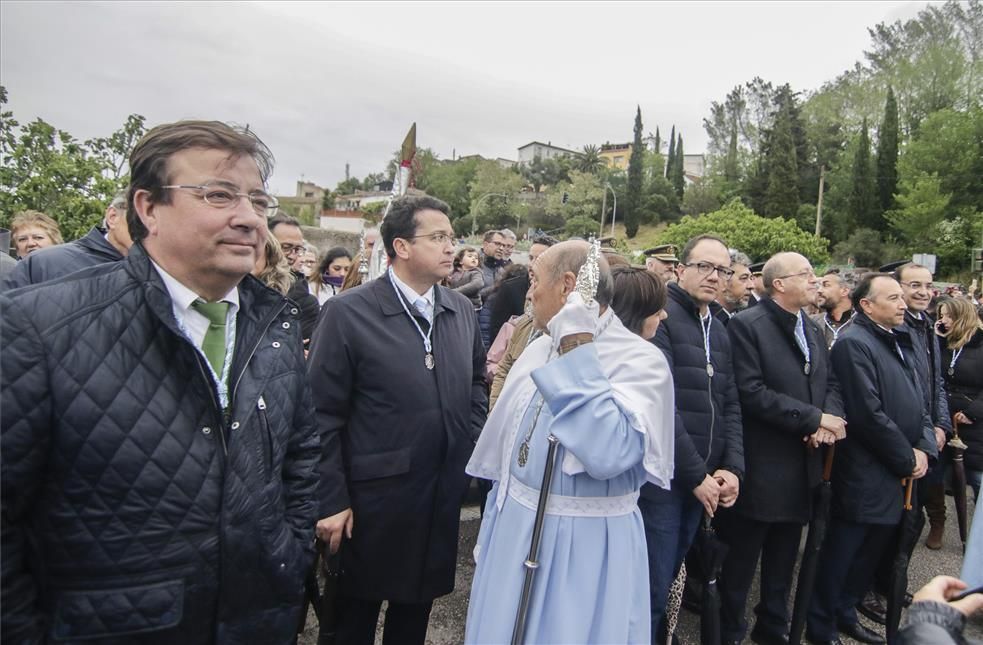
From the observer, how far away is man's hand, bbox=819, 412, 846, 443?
139 inches

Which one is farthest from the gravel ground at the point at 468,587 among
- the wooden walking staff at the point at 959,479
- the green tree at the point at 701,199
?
the green tree at the point at 701,199

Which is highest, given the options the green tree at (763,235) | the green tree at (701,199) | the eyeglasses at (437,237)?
the green tree at (701,199)

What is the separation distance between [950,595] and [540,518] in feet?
3.69

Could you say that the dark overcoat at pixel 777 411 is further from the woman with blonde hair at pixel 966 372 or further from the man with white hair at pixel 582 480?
the woman with blonde hair at pixel 966 372

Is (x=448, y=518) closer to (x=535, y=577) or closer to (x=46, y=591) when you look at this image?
(x=535, y=577)

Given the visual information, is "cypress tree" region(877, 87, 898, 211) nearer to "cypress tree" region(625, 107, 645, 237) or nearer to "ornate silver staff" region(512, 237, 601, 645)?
"cypress tree" region(625, 107, 645, 237)

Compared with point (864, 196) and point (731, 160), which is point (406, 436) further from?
point (731, 160)

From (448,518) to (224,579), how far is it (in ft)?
4.23

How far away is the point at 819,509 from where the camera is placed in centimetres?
362

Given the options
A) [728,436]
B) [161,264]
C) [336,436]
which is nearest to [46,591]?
[161,264]

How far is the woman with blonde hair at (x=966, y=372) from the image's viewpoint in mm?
5223

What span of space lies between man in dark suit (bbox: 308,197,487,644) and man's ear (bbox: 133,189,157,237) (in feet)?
3.55

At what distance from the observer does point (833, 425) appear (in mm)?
3547

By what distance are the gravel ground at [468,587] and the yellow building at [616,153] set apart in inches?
4144
